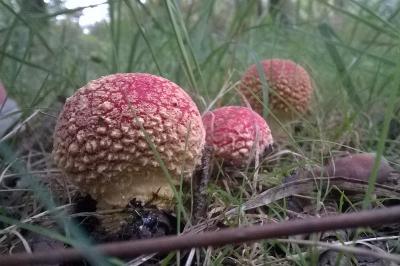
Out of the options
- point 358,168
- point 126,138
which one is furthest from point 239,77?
point 126,138

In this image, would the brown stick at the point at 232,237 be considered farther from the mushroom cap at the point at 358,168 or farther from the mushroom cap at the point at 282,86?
the mushroom cap at the point at 282,86

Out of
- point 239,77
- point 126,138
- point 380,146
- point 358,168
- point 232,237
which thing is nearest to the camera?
point 232,237

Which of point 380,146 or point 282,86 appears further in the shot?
point 282,86

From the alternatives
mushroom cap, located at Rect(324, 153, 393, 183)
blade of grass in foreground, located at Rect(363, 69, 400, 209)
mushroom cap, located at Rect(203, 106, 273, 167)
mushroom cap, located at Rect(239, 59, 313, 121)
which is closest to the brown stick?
blade of grass in foreground, located at Rect(363, 69, 400, 209)

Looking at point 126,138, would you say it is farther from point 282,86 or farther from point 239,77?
point 239,77

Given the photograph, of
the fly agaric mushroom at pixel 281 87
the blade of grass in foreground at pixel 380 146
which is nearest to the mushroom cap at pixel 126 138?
the blade of grass in foreground at pixel 380 146

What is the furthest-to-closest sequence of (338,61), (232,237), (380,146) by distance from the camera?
(338,61), (380,146), (232,237)

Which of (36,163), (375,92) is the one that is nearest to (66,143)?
(36,163)
